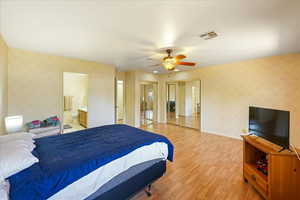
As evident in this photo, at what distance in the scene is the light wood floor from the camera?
6.05 ft

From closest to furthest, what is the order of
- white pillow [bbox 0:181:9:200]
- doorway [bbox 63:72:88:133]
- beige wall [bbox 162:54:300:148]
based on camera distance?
white pillow [bbox 0:181:9:200] → beige wall [bbox 162:54:300:148] → doorway [bbox 63:72:88:133]

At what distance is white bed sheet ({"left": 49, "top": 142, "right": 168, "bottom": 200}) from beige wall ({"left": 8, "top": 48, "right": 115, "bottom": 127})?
9.71ft

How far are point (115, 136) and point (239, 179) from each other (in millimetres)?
2206

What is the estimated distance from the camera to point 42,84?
3.34 metres

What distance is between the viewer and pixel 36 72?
3.25 m

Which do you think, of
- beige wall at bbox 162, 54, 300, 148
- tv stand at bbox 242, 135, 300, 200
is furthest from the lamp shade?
beige wall at bbox 162, 54, 300, 148

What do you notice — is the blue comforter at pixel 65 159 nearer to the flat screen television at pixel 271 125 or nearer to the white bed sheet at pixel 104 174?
the white bed sheet at pixel 104 174

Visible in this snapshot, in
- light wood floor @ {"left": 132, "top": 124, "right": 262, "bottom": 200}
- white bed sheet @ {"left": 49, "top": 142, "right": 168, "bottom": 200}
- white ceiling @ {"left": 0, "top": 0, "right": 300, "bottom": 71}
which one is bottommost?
light wood floor @ {"left": 132, "top": 124, "right": 262, "bottom": 200}

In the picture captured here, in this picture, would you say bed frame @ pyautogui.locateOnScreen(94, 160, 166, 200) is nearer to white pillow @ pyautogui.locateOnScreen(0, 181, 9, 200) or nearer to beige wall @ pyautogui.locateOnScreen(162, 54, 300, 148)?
white pillow @ pyautogui.locateOnScreen(0, 181, 9, 200)

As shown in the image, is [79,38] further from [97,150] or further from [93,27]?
[97,150]

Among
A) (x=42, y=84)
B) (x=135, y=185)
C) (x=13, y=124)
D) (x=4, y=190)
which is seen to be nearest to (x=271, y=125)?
(x=135, y=185)

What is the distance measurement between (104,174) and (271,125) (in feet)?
7.71

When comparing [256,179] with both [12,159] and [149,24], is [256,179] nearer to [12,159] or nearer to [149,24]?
[149,24]

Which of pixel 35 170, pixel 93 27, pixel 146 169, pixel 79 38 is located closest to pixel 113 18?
pixel 93 27
